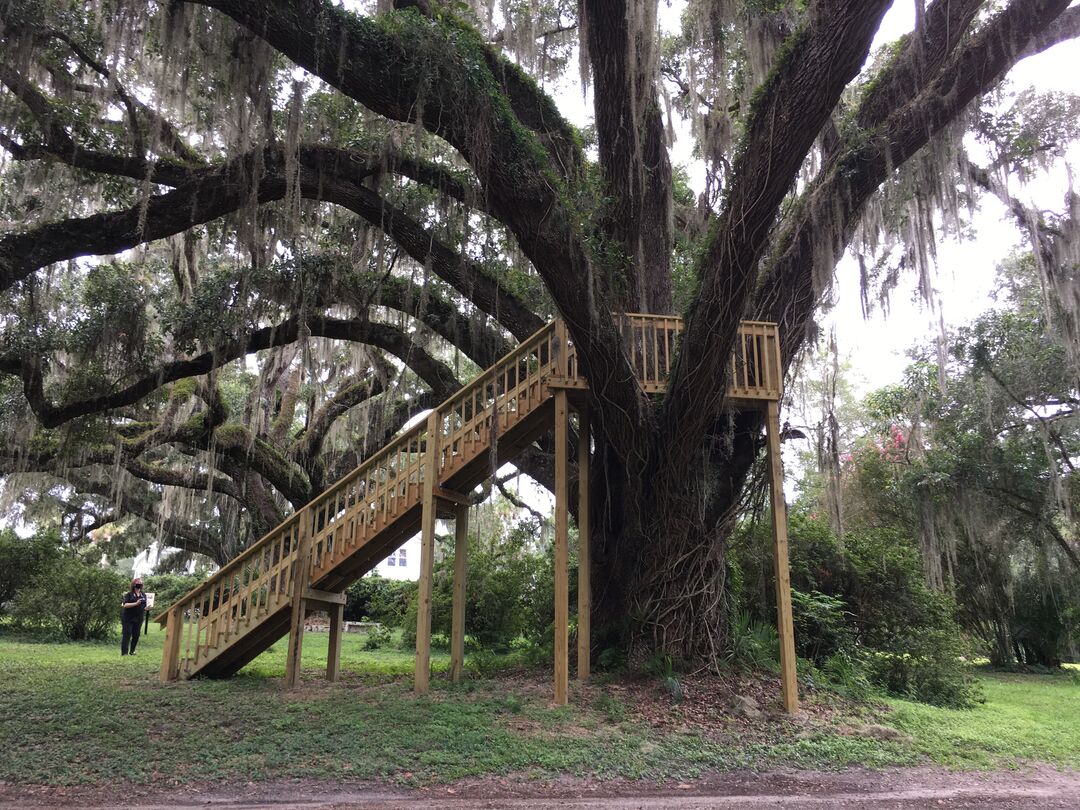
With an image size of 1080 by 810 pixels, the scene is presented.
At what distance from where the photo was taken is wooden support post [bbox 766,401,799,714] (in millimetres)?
7075

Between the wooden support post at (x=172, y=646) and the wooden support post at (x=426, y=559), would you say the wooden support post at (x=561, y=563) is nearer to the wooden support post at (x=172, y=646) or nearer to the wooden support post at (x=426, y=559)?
the wooden support post at (x=426, y=559)

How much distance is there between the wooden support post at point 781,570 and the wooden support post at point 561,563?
2.09 metres

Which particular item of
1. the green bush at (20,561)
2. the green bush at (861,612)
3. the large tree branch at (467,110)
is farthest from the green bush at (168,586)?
the large tree branch at (467,110)

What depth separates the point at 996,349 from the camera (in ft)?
45.5

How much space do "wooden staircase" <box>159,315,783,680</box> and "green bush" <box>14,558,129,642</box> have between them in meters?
7.33

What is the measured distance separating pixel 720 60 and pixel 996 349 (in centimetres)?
828

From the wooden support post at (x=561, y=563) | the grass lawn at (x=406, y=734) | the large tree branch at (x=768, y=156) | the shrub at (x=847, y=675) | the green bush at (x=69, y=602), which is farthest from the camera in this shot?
the green bush at (x=69, y=602)

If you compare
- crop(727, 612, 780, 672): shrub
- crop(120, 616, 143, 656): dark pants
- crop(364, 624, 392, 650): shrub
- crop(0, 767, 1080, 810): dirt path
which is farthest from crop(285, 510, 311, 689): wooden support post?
crop(364, 624, 392, 650): shrub

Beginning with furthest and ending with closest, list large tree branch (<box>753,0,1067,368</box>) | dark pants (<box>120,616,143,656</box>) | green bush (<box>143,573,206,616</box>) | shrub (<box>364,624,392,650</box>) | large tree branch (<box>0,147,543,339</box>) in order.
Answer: green bush (<box>143,573,206,616</box>) < shrub (<box>364,624,392,650</box>) < dark pants (<box>120,616,143,656</box>) < large tree branch (<box>0,147,543,339</box>) < large tree branch (<box>753,0,1067,368</box>)

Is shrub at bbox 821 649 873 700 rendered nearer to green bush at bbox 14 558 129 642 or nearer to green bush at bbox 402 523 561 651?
green bush at bbox 402 523 561 651

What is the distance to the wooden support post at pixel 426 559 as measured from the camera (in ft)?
24.9

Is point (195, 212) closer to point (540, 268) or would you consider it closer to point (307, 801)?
point (540, 268)

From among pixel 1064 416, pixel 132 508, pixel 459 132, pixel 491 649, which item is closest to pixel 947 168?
pixel 459 132

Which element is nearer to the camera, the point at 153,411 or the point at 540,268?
the point at 540,268
